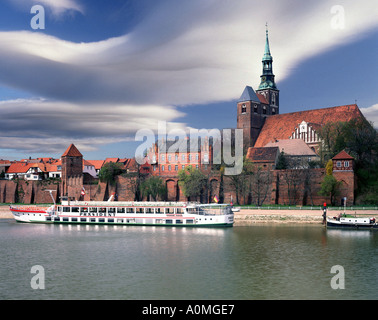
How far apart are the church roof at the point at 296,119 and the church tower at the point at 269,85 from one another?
33.8 ft

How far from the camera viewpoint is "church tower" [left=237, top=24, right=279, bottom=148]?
317 ft

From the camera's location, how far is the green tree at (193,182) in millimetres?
67438

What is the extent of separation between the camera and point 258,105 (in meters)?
99.7

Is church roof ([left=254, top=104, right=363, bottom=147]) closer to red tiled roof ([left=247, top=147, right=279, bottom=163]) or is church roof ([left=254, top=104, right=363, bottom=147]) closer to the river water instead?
red tiled roof ([left=247, top=147, right=279, bottom=163])

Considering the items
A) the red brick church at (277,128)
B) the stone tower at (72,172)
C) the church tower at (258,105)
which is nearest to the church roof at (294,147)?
the red brick church at (277,128)

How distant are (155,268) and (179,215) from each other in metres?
24.0

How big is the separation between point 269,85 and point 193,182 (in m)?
49.5

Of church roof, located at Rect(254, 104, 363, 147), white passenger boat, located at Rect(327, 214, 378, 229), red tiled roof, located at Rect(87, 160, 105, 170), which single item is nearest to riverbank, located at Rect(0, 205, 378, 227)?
white passenger boat, located at Rect(327, 214, 378, 229)

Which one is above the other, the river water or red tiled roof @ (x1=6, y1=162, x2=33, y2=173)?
red tiled roof @ (x1=6, y1=162, x2=33, y2=173)

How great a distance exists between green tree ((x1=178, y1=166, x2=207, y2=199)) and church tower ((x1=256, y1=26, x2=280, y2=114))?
44080 mm

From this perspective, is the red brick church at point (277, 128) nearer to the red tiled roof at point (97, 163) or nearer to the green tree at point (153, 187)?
the green tree at point (153, 187)

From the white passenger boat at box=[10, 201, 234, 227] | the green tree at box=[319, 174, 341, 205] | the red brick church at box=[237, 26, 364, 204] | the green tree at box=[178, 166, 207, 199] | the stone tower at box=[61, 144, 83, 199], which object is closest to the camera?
the white passenger boat at box=[10, 201, 234, 227]

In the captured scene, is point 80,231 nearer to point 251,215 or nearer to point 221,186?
point 251,215

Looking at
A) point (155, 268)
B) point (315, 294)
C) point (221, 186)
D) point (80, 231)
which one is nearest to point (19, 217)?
point (80, 231)
